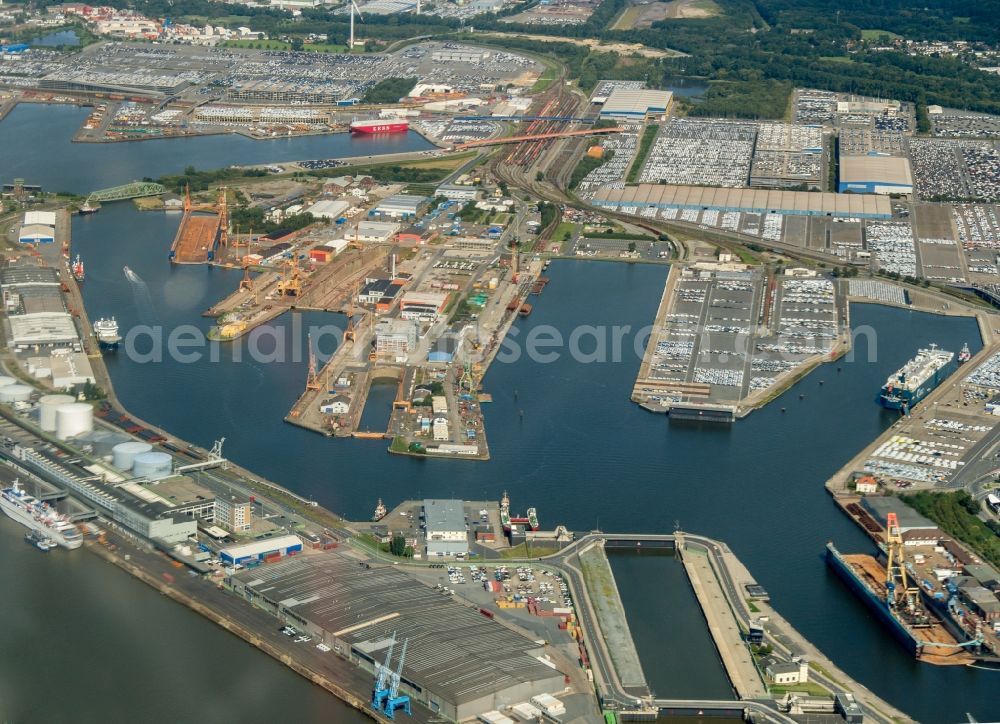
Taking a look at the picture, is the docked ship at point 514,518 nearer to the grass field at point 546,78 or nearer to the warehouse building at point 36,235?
the warehouse building at point 36,235

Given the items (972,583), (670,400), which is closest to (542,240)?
(670,400)

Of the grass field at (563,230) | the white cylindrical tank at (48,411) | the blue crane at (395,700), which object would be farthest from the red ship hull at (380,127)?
the blue crane at (395,700)

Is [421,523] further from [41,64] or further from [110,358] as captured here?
[41,64]

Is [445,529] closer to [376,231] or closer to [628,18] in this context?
[376,231]

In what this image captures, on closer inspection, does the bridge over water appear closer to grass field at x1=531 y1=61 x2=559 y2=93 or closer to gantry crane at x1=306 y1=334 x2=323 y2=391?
gantry crane at x1=306 y1=334 x2=323 y2=391

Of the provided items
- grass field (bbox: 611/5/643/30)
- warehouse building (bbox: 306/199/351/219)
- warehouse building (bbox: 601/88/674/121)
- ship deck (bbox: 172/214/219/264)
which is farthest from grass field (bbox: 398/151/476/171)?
grass field (bbox: 611/5/643/30)
